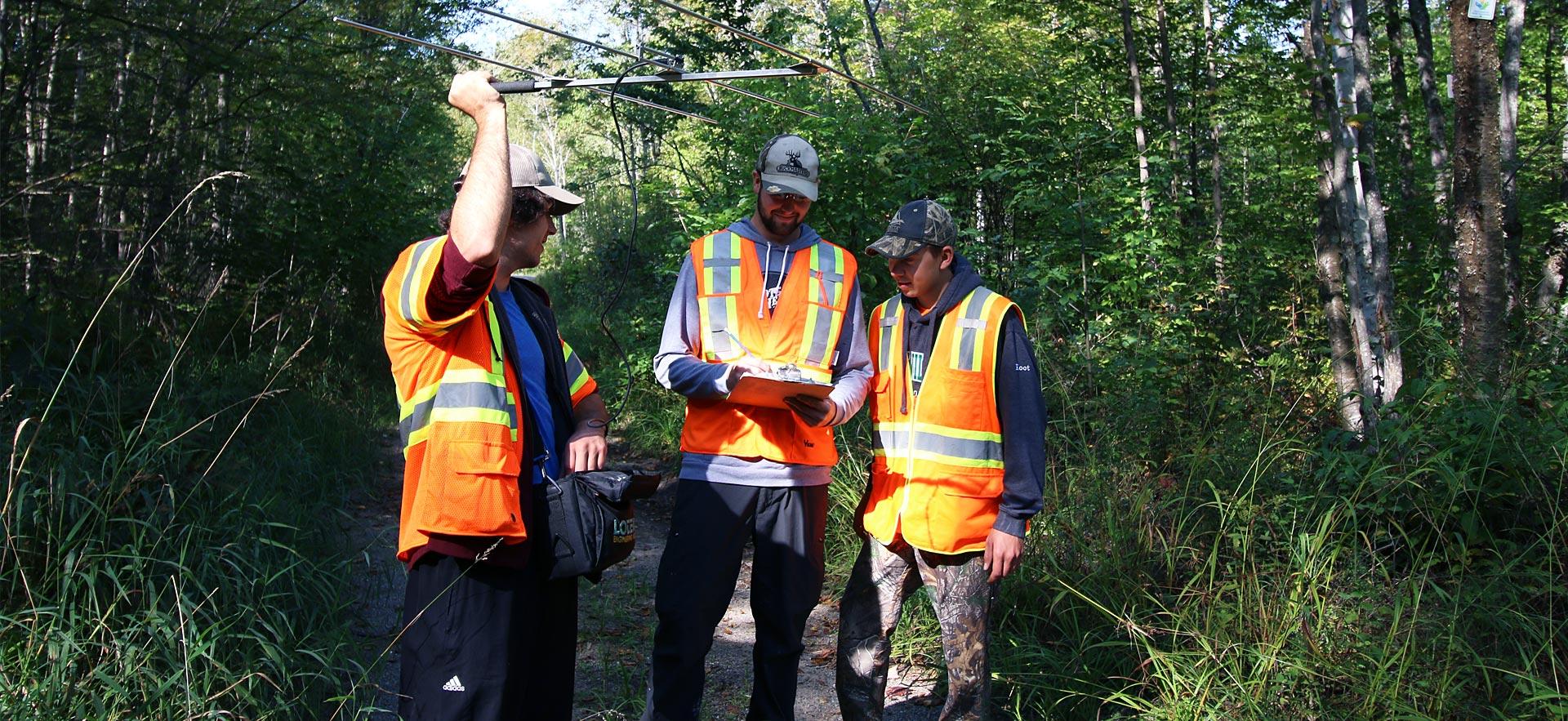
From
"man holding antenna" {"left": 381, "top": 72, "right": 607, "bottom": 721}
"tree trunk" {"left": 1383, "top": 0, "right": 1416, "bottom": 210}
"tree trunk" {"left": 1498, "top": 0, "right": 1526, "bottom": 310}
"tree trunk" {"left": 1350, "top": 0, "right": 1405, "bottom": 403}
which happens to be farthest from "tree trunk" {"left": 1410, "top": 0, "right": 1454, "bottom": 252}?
"man holding antenna" {"left": 381, "top": 72, "right": 607, "bottom": 721}

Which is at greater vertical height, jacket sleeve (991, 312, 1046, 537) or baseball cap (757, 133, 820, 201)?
baseball cap (757, 133, 820, 201)

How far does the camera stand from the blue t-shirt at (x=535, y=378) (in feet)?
9.52

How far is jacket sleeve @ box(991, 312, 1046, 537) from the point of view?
339 centimetres

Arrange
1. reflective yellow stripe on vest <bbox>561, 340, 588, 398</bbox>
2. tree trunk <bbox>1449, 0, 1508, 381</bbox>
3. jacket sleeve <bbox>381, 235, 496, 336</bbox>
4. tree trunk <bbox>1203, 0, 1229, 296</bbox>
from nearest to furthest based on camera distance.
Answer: jacket sleeve <bbox>381, 235, 496, 336</bbox>
reflective yellow stripe on vest <bbox>561, 340, 588, 398</bbox>
tree trunk <bbox>1449, 0, 1508, 381</bbox>
tree trunk <bbox>1203, 0, 1229, 296</bbox>

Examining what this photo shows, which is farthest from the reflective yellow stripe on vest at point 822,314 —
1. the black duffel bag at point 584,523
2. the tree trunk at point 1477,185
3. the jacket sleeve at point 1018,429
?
the tree trunk at point 1477,185

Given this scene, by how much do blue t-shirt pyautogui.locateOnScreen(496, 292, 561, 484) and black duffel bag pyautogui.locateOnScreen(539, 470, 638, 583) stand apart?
7 centimetres

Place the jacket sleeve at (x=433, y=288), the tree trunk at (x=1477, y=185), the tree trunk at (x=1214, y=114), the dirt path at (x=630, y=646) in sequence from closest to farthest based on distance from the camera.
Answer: the jacket sleeve at (x=433, y=288) < the dirt path at (x=630, y=646) < the tree trunk at (x=1477, y=185) < the tree trunk at (x=1214, y=114)

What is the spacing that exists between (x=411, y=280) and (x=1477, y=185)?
14.9ft

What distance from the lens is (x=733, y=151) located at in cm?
946

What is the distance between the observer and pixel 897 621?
142 inches

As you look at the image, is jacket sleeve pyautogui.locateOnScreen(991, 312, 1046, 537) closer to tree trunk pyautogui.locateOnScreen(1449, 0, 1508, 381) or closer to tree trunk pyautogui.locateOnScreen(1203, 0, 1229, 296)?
tree trunk pyautogui.locateOnScreen(1449, 0, 1508, 381)

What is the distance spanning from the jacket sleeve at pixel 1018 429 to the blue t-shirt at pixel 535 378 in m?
1.37

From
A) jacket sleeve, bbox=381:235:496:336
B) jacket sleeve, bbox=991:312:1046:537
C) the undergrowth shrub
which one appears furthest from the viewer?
jacket sleeve, bbox=991:312:1046:537

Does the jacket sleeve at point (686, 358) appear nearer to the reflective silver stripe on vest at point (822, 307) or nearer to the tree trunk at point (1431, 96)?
the reflective silver stripe on vest at point (822, 307)
